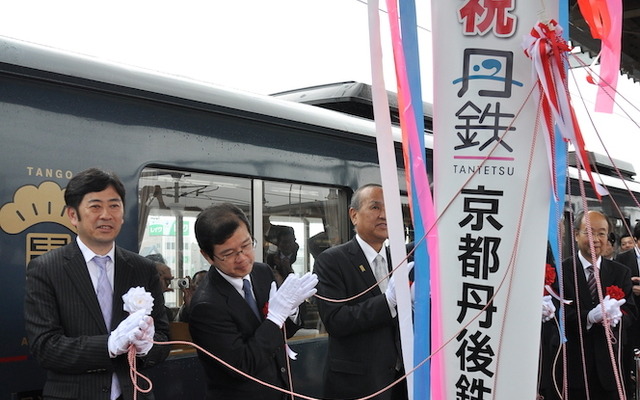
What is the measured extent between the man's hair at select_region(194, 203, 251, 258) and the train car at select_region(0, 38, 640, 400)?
2.33 feet

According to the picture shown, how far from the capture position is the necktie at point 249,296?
9.25 feet

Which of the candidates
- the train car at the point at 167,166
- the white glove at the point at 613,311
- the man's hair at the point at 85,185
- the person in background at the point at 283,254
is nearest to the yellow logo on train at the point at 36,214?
the train car at the point at 167,166

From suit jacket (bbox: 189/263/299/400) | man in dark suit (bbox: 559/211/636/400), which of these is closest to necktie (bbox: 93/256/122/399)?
suit jacket (bbox: 189/263/299/400)

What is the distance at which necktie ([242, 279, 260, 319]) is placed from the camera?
111 inches

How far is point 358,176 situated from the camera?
4590 mm

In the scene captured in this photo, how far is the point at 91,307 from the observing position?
8.11 feet

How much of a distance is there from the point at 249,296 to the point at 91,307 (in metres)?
0.65

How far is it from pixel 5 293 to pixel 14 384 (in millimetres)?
380

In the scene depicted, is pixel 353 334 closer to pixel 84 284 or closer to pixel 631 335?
pixel 84 284

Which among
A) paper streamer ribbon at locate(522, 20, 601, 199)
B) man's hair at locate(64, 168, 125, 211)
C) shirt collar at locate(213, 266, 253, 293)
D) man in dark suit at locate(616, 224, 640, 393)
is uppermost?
paper streamer ribbon at locate(522, 20, 601, 199)

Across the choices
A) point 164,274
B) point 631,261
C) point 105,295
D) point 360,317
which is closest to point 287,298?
point 360,317

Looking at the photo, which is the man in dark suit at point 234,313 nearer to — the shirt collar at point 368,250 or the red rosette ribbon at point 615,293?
the shirt collar at point 368,250

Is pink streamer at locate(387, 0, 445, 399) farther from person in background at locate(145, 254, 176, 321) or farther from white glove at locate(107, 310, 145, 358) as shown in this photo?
person in background at locate(145, 254, 176, 321)

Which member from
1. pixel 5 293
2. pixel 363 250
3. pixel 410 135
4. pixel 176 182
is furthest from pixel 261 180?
pixel 410 135
